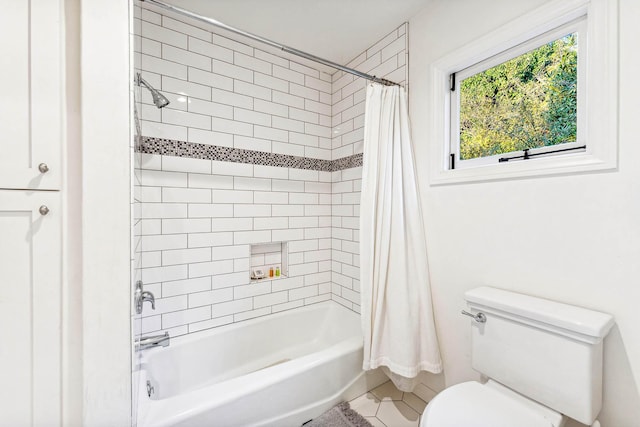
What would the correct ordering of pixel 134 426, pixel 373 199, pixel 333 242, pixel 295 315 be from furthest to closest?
pixel 333 242 < pixel 295 315 < pixel 373 199 < pixel 134 426

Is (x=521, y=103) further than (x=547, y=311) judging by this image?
Yes

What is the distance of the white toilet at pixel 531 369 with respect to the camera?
3.21 feet

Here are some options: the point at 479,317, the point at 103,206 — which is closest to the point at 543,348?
the point at 479,317

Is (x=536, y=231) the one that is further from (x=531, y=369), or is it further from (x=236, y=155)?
(x=236, y=155)

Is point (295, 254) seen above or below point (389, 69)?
below

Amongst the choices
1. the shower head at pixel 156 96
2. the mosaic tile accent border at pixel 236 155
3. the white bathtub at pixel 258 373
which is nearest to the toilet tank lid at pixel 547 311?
the white bathtub at pixel 258 373

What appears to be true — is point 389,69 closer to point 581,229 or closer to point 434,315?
point 581,229

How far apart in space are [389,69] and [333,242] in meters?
1.47

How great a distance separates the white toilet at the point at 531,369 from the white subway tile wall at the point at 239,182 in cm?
111

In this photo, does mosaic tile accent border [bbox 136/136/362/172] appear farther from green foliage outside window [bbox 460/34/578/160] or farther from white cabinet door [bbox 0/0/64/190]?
green foliage outside window [bbox 460/34/578/160]

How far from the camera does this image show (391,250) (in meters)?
1.63

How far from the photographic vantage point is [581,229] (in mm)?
1099

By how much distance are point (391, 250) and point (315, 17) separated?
5.30ft

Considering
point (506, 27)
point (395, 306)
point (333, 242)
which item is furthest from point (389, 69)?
point (395, 306)
